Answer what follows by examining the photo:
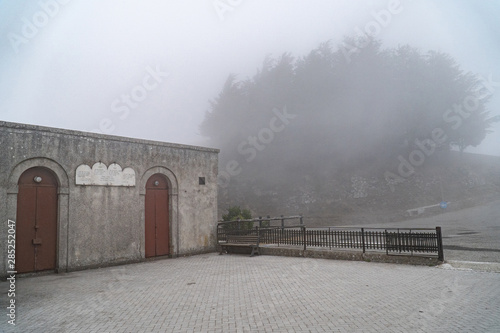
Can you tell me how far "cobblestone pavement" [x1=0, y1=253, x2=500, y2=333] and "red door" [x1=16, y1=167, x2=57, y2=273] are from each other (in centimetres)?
59

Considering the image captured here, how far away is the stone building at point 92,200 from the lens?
31.7 feet

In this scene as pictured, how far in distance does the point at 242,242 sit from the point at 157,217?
3.64 m

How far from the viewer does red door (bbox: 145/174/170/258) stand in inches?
500

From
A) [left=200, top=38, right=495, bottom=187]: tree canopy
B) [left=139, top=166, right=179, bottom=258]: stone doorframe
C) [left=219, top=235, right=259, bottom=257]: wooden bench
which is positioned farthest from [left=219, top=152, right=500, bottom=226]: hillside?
[left=139, top=166, right=179, bottom=258]: stone doorframe

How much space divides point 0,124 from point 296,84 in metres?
39.6

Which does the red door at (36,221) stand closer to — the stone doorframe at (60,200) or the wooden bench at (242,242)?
the stone doorframe at (60,200)

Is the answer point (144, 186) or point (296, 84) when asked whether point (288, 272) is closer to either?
point (144, 186)

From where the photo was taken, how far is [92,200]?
36.2 feet

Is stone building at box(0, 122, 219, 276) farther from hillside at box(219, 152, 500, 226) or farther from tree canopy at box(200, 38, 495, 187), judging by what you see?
tree canopy at box(200, 38, 495, 187)

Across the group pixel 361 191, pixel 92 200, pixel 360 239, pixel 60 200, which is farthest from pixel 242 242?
pixel 361 191

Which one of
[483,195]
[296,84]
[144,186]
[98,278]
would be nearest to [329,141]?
[296,84]

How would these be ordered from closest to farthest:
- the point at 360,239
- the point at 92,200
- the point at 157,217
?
the point at 92,200
the point at 360,239
the point at 157,217

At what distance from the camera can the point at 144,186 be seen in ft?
41.1

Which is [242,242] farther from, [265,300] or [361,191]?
[361,191]
